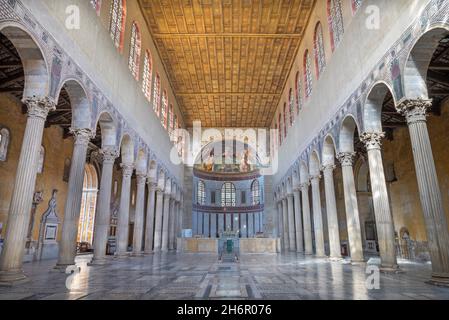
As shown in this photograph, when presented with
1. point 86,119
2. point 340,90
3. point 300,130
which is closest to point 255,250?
point 300,130

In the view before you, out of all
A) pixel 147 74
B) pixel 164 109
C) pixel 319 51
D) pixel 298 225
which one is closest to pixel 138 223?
pixel 147 74

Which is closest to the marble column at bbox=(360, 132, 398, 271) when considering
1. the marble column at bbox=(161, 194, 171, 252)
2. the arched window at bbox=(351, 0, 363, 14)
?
the arched window at bbox=(351, 0, 363, 14)

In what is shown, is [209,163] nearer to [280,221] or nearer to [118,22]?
[280,221]

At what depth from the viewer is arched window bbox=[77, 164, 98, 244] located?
81.5ft

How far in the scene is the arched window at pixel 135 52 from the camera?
17.9 meters

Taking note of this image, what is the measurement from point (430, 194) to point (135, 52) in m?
16.9

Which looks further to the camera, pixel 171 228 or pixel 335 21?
pixel 171 228

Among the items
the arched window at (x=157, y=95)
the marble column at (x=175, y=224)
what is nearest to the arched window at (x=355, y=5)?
the arched window at (x=157, y=95)

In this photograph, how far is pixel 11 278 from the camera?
7.58 metres

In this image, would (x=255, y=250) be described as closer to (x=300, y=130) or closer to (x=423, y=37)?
(x=300, y=130)

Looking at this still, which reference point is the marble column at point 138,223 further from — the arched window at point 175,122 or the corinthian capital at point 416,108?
the corinthian capital at point 416,108

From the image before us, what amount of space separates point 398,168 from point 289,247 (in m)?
12.7

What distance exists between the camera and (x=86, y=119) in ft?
40.0

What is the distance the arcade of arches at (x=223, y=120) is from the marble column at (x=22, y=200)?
0.13ft
